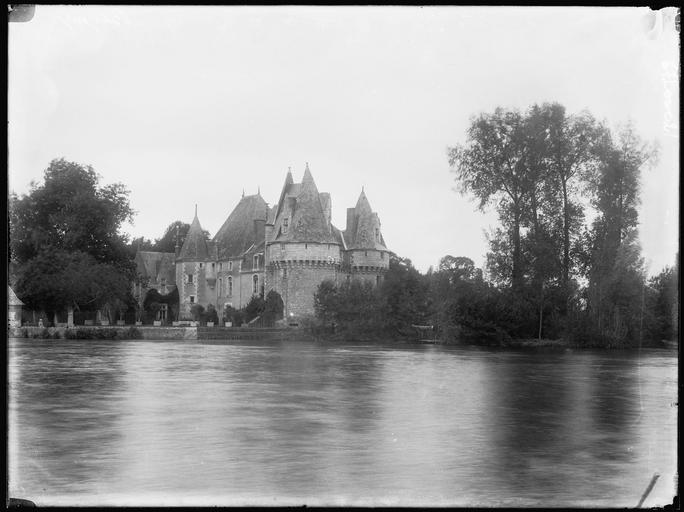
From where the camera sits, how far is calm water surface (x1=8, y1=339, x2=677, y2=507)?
679 centimetres

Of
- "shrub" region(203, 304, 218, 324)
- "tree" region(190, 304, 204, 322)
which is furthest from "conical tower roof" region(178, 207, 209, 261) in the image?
"shrub" region(203, 304, 218, 324)

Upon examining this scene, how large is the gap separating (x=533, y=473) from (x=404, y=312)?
3472cm

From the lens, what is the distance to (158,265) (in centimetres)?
7856

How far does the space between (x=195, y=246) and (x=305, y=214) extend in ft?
52.1

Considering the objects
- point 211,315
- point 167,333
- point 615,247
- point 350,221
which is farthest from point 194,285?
point 615,247

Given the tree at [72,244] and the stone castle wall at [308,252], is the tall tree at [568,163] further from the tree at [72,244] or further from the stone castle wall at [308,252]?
the stone castle wall at [308,252]

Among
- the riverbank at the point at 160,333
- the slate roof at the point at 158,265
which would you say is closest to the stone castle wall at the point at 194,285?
the slate roof at the point at 158,265

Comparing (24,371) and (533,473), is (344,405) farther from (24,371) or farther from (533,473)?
(24,371)

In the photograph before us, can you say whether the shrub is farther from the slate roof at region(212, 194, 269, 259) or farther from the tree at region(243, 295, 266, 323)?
the slate roof at region(212, 194, 269, 259)

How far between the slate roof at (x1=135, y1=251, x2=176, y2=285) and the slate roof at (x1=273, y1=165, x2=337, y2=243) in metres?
15.2

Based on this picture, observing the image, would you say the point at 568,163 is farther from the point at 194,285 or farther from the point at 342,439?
the point at 194,285

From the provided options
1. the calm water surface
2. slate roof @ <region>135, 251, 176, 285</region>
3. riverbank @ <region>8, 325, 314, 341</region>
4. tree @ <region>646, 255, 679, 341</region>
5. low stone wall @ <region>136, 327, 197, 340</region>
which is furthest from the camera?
slate roof @ <region>135, 251, 176, 285</region>

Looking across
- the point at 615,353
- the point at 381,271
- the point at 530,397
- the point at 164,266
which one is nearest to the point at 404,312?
the point at 615,353

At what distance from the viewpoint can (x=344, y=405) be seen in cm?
1246
